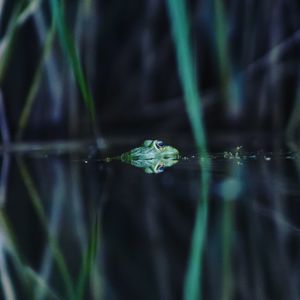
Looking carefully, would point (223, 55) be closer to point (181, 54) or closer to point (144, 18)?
point (144, 18)

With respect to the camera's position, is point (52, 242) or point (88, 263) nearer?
point (88, 263)

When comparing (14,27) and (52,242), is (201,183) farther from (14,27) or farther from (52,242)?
→ (14,27)

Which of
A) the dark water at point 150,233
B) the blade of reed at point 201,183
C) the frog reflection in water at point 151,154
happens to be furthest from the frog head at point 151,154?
the dark water at point 150,233

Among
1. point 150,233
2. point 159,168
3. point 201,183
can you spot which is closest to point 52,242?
point 150,233

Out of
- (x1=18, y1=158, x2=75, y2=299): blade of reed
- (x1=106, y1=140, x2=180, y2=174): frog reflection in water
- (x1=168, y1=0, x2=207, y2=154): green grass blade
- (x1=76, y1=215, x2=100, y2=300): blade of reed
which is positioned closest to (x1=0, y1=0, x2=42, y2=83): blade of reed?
(x1=106, y1=140, x2=180, y2=174): frog reflection in water

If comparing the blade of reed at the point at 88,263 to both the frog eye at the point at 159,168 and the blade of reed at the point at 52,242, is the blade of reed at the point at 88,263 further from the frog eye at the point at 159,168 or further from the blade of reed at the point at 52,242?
the frog eye at the point at 159,168

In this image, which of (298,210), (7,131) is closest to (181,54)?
(298,210)

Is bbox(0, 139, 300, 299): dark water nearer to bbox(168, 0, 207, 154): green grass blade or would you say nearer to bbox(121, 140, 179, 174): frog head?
bbox(168, 0, 207, 154): green grass blade

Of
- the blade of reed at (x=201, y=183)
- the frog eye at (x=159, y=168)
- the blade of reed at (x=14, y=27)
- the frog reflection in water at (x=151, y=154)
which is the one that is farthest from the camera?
the blade of reed at (x=14, y=27)
